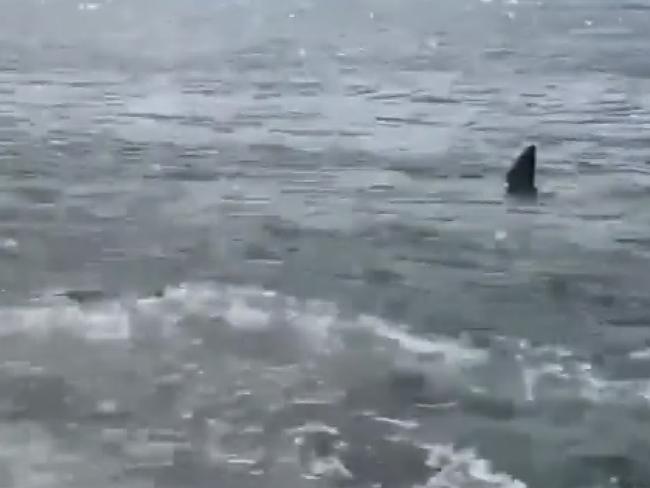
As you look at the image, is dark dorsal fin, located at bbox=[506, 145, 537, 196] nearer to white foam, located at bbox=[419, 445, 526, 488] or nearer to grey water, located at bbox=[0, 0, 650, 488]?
grey water, located at bbox=[0, 0, 650, 488]

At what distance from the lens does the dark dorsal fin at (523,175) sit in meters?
23.4

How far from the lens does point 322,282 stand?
17.8 metres

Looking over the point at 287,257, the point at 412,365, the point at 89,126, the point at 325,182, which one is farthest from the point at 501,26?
the point at 412,365

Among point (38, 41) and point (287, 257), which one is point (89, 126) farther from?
point (38, 41)

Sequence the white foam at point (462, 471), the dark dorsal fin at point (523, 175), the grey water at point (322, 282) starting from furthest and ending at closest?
the dark dorsal fin at point (523, 175)
the grey water at point (322, 282)
the white foam at point (462, 471)

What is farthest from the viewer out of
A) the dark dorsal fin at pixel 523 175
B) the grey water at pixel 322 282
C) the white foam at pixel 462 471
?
the dark dorsal fin at pixel 523 175

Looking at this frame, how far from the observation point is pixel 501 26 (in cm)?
5684

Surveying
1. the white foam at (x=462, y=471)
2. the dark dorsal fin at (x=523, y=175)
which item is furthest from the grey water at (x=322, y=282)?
the dark dorsal fin at (x=523, y=175)

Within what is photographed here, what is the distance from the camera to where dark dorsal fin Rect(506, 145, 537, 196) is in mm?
23406

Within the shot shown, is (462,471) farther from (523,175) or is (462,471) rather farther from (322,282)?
(523,175)

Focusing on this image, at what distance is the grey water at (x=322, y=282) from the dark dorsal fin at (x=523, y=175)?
49 centimetres

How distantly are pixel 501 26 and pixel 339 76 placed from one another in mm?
19425

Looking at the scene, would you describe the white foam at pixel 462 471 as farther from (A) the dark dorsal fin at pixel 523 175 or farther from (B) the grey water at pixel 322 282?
(A) the dark dorsal fin at pixel 523 175

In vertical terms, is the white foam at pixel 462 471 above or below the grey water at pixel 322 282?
below
